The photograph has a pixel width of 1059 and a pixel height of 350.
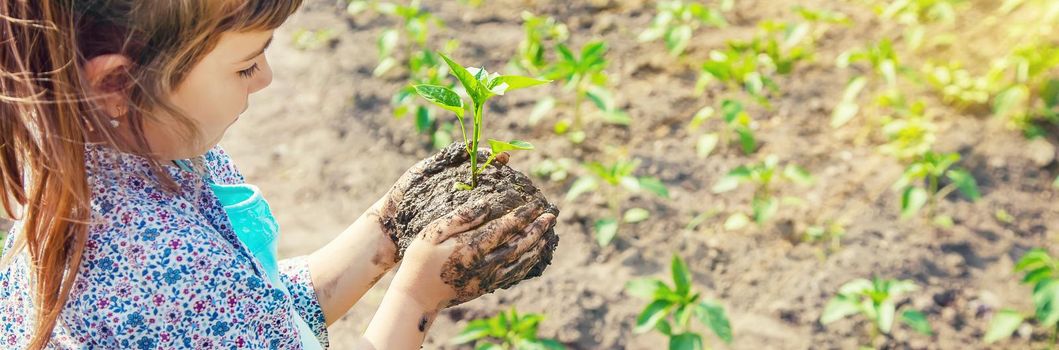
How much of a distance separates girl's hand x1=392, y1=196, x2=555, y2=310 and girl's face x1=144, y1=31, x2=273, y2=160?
0.34 m

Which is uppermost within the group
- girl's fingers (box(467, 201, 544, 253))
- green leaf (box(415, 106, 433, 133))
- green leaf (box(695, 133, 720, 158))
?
girl's fingers (box(467, 201, 544, 253))

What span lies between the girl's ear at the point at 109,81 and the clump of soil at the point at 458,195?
1.65 ft

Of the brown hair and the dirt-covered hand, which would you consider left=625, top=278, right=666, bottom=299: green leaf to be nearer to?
the dirt-covered hand

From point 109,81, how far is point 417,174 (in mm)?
603

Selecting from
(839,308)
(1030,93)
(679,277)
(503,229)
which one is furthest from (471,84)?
(1030,93)

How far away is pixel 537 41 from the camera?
3582 mm

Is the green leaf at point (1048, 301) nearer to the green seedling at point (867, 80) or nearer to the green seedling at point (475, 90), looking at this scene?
the green seedling at point (867, 80)

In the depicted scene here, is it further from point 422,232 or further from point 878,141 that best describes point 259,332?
point 878,141

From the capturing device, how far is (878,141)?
315 cm

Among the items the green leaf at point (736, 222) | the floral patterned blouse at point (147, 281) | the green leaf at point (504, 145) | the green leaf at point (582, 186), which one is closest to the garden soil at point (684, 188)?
the green leaf at point (736, 222)

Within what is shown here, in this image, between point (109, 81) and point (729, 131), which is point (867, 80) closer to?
point (729, 131)

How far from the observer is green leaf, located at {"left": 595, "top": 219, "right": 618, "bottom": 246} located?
2.75 meters

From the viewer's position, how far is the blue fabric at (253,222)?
5.14 feet

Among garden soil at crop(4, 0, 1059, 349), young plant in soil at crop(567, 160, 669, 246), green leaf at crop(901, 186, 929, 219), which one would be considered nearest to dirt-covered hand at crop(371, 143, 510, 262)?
garden soil at crop(4, 0, 1059, 349)
